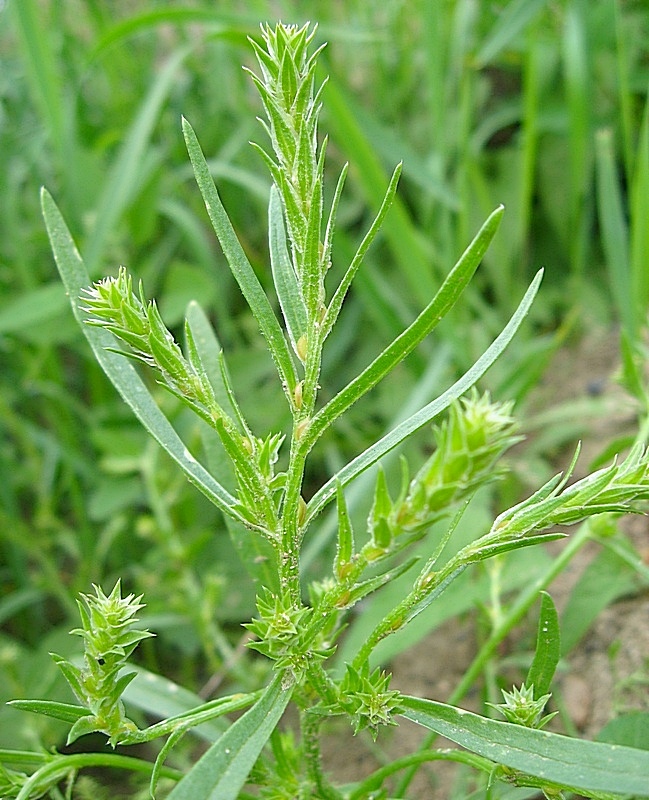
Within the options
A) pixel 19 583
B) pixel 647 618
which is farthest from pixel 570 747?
pixel 19 583

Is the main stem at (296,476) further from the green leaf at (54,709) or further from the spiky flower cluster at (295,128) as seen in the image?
the green leaf at (54,709)

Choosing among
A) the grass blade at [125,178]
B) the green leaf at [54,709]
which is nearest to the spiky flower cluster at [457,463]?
the green leaf at [54,709]

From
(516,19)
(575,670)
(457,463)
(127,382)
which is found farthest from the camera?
(516,19)

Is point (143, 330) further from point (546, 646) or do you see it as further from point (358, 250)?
point (546, 646)

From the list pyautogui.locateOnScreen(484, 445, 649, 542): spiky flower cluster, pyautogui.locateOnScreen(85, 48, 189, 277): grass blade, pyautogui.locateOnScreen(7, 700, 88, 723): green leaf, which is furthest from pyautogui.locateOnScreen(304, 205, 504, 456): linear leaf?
pyautogui.locateOnScreen(85, 48, 189, 277): grass blade

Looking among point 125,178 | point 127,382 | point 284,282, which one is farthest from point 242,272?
point 125,178

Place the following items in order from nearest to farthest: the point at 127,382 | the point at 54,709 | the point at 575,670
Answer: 1. the point at 54,709
2. the point at 127,382
3. the point at 575,670

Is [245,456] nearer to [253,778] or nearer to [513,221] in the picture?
[253,778]

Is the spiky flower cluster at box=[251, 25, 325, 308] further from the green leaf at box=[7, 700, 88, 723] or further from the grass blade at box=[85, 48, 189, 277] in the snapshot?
the grass blade at box=[85, 48, 189, 277]
